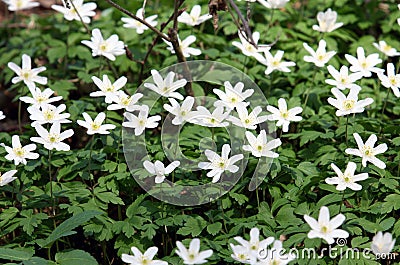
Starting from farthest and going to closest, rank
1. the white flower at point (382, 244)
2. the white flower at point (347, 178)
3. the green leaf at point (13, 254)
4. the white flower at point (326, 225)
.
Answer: the white flower at point (347, 178)
the green leaf at point (13, 254)
the white flower at point (326, 225)
the white flower at point (382, 244)

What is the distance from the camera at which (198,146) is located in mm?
3443

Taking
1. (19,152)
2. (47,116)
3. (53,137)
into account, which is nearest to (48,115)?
(47,116)

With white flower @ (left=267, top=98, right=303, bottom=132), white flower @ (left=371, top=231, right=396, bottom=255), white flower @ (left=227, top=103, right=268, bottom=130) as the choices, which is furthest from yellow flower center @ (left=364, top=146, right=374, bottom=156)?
white flower @ (left=371, top=231, right=396, bottom=255)

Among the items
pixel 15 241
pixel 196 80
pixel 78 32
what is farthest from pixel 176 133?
pixel 78 32

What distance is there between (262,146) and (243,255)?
705mm

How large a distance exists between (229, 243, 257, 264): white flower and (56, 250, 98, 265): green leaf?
680 mm

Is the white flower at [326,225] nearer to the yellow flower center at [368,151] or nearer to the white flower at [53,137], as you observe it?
the yellow flower center at [368,151]

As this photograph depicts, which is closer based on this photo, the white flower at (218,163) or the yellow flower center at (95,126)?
the white flower at (218,163)

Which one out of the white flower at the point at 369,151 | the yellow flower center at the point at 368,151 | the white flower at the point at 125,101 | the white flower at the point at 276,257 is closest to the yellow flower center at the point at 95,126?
the white flower at the point at 125,101

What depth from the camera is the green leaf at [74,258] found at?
2775 millimetres

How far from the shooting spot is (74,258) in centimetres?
281

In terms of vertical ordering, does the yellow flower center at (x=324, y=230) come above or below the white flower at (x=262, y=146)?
below

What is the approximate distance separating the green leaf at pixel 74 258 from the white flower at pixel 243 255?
680 millimetres

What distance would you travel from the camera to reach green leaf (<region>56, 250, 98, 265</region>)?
2.78 m
